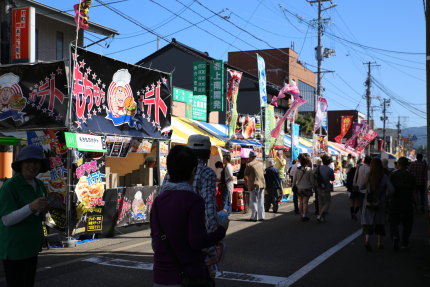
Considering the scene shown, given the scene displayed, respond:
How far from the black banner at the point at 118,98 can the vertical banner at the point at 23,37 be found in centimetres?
377

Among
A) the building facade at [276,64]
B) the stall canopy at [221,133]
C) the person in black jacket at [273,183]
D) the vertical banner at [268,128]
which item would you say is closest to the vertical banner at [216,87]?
the stall canopy at [221,133]

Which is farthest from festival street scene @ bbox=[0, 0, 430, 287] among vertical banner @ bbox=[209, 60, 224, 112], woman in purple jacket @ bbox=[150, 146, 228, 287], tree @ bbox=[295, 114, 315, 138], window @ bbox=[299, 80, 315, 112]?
window @ bbox=[299, 80, 315, 112]

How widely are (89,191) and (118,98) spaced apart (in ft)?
7.53

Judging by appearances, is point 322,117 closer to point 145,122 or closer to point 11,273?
point 145,122

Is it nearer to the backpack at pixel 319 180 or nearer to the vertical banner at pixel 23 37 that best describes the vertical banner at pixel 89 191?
the vertical banner at pixel 23 37

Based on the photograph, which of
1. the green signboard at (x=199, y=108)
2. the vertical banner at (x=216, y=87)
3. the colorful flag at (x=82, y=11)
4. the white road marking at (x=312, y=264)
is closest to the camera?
the white road marking at (x=312, y=264)

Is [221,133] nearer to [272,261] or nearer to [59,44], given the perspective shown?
[59,44]

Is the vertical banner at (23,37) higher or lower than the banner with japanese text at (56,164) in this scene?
higher

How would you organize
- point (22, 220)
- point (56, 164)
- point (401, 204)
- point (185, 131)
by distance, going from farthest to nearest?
1. point (185, 131)
2. point (56, 164)
3. point (401, 204)
4. point (22, 220)

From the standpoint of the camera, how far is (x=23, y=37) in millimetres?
13375

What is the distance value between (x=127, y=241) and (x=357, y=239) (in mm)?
5014

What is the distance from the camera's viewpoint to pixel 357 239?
10.4 metres

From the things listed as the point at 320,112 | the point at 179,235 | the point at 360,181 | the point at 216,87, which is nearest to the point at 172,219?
the point at 179,235

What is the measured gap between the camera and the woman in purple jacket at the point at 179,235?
2.89 metres
